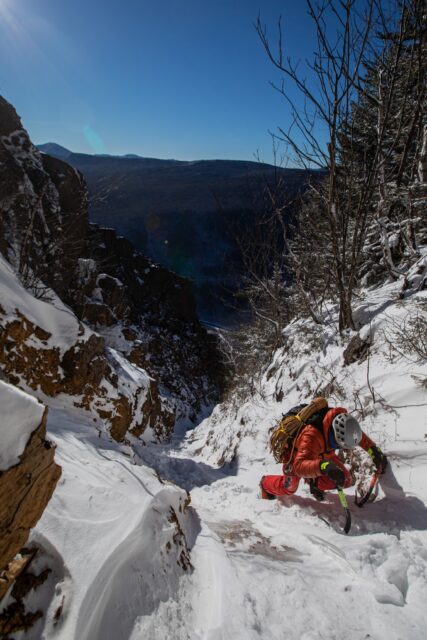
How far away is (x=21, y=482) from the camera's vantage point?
137cm

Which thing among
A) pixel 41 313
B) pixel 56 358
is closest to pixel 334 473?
pixel 56 358

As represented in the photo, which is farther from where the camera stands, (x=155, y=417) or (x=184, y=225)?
(x=184, y=225)

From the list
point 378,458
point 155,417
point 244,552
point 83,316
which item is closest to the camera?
point 244,552

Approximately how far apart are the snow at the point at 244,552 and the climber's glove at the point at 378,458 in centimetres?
13

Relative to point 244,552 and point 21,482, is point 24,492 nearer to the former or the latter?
point 21,482

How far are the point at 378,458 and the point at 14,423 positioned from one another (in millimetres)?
3239

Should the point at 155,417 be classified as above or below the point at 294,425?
below

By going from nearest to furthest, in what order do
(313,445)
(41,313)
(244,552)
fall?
(244,552) < (313,445) < (41,313)

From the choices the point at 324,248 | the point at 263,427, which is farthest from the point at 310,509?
the point at 324,248

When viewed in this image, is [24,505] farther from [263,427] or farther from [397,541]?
[263,427]

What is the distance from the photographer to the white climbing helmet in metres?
3.11

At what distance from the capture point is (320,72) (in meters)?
4.07

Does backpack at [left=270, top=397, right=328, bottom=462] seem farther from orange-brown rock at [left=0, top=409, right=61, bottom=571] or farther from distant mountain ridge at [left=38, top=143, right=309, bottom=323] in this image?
distant mountain ridge at [left=38, top=143, right=309, bottom=323]

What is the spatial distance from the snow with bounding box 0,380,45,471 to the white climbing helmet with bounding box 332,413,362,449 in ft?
8.82
